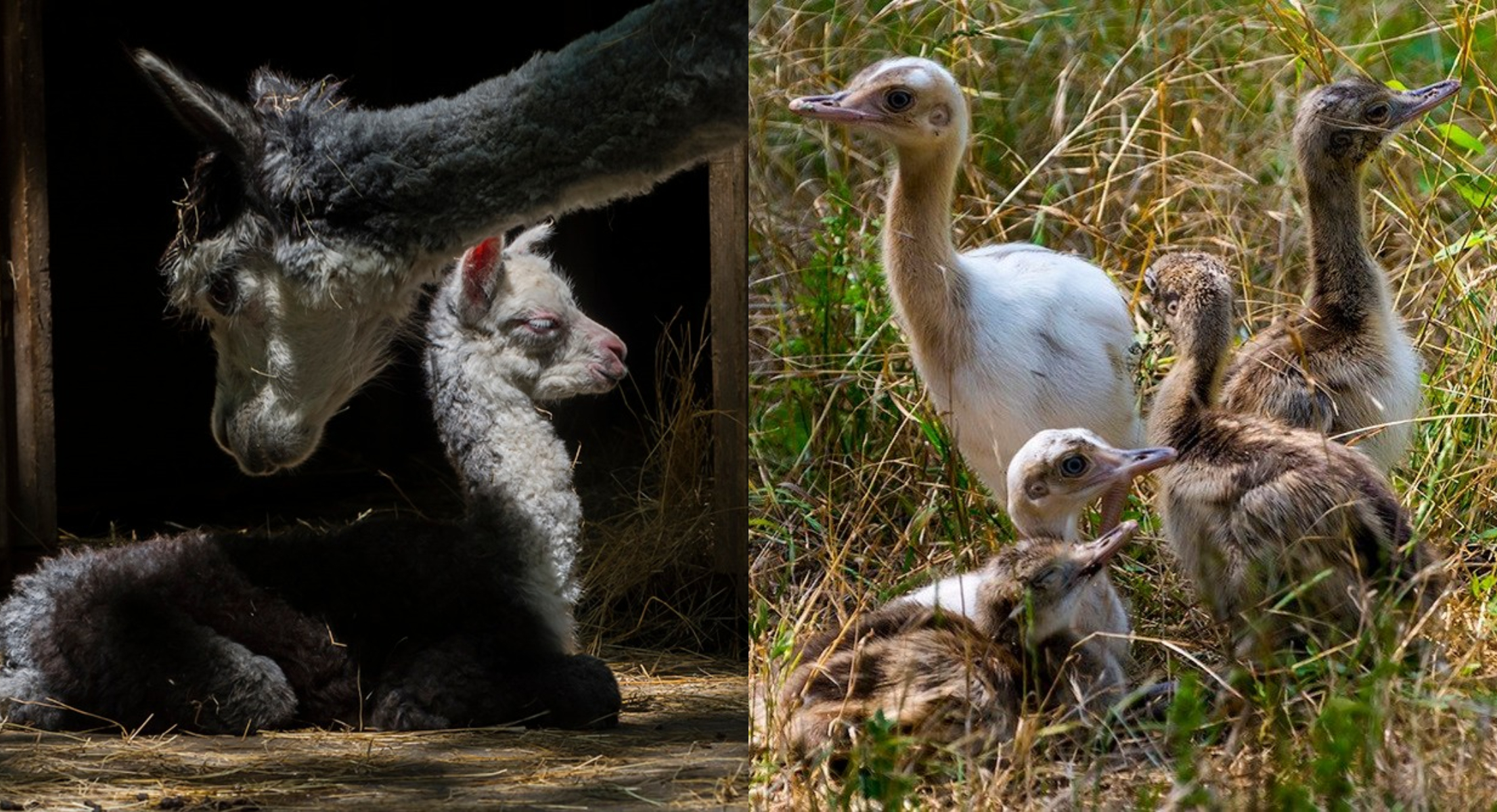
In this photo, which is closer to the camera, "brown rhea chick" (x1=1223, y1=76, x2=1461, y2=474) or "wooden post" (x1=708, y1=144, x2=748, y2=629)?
"wooden post" (x1=708, y1=144, x2=748, y2=629)

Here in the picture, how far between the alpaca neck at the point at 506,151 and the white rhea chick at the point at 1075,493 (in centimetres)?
94

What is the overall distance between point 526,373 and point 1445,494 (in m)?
2.13

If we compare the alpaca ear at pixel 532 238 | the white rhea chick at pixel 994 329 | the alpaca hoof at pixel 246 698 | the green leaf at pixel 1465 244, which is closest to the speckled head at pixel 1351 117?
the green leaf at pixel 1465 244

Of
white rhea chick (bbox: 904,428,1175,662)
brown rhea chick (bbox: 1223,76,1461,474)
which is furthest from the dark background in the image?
brown rhea chick (bbox: 1223,76,1461,474)

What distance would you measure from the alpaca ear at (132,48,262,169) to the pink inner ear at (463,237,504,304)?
51 centimetres

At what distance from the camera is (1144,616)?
13.4 ft

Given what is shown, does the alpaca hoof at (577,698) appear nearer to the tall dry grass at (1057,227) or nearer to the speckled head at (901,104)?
the tall dry grass at (1057,227)

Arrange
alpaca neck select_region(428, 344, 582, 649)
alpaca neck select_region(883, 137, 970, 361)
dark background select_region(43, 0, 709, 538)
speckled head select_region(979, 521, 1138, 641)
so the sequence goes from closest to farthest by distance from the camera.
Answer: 1. speckled head select_region(979, 521, 1138, 641)
2. dark background select_region(43, 0, 709, 538)
3. alpaca neck select_region(428, 344, 582, 649)
4. alpaca neck select_region(883, 137, 970, 361)

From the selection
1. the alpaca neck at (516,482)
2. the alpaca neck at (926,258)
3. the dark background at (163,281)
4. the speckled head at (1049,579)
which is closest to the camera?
the speckled head at (1049,579)

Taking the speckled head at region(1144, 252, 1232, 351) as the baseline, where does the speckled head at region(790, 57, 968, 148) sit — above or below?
above

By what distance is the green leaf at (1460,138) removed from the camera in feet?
14.4

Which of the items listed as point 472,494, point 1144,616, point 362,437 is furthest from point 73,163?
point 1144,616

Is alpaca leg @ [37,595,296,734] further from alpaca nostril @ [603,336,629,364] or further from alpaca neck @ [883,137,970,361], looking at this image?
alpaca neck @ [883,137,970,361]

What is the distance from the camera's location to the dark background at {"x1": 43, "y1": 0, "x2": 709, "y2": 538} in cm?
391
